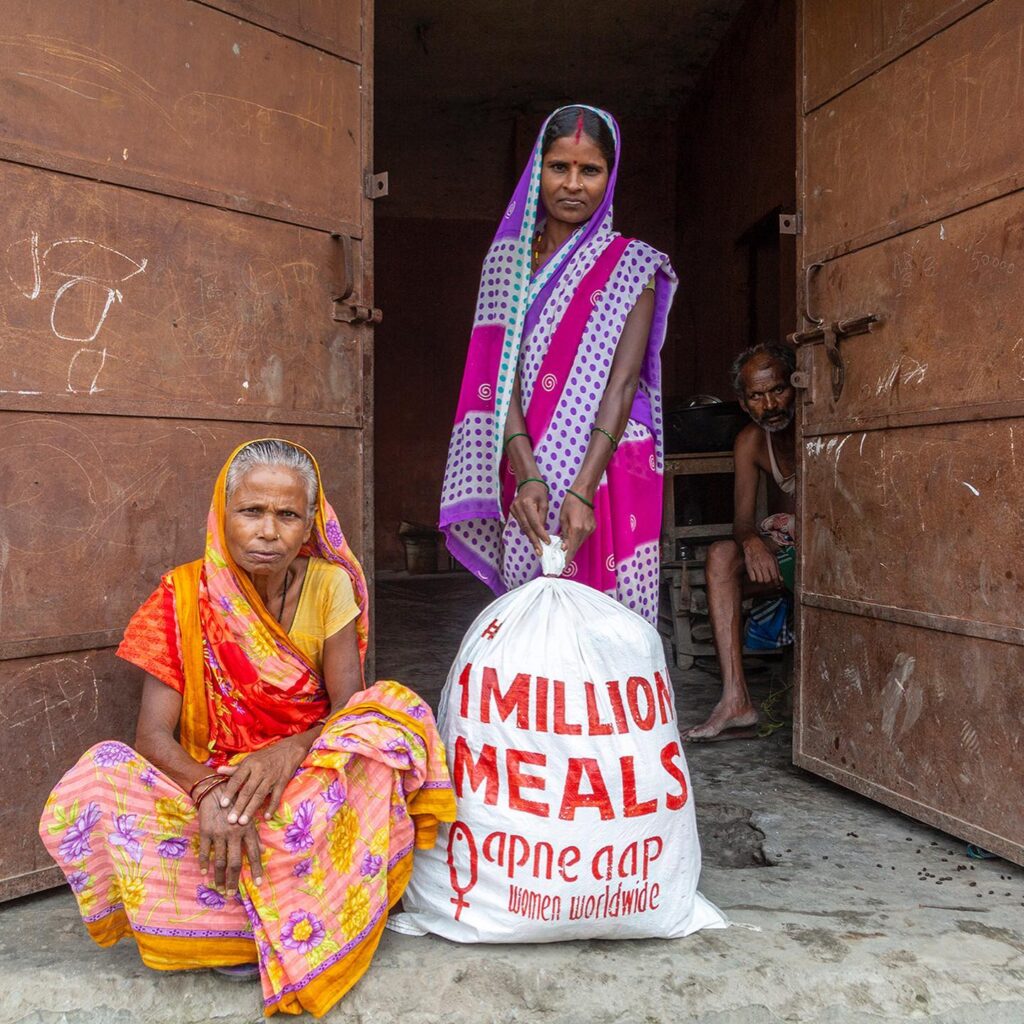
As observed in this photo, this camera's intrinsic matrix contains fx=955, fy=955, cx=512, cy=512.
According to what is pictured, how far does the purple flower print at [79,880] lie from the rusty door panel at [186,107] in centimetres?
136

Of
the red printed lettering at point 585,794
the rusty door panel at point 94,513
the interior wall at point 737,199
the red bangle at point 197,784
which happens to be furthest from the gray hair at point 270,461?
the interior wall at point 737,199

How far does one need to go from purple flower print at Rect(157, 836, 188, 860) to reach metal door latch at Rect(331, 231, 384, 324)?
1319 mm

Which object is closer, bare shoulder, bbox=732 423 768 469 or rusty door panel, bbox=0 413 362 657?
rusty door panel, bbox=0 413 362 657

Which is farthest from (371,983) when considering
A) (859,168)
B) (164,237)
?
(859,168)

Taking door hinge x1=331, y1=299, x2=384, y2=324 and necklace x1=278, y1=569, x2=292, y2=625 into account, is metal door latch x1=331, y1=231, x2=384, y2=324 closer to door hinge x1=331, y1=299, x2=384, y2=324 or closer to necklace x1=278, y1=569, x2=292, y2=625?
door hinge x1=331, y1=299, x2=384, y2=324

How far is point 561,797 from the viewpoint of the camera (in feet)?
5.74

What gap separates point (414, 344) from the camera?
862 cm

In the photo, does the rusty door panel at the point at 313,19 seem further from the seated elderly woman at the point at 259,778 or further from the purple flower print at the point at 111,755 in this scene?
the purple flower print at the point at 111,755

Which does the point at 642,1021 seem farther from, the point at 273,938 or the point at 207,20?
the point at 207,20

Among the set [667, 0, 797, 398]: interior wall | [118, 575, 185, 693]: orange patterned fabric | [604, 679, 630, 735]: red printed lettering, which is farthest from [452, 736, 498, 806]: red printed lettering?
[667, 0, 797, 398]: interior wall

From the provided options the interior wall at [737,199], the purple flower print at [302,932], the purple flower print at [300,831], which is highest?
the interior wall at [737,199]

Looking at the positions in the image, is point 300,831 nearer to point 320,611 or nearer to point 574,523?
point 320,611

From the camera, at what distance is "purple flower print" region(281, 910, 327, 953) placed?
160 cm

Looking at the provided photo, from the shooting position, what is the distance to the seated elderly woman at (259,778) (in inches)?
62.9
